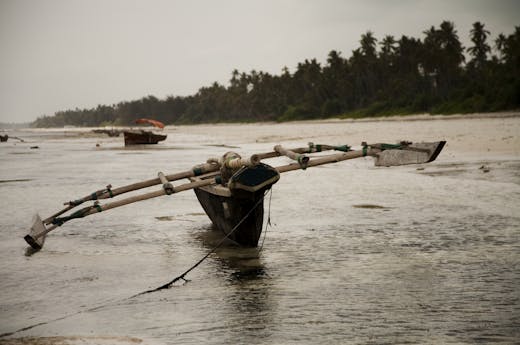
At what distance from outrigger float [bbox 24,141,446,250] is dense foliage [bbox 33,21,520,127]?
41989mm

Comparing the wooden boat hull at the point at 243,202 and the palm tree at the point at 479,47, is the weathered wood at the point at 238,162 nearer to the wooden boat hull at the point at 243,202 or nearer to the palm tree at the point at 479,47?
the wooden boat hull at the point at 243,202

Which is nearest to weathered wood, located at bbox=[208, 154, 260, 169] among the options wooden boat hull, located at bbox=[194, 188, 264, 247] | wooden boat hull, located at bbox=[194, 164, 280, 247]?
wooden boat hull, located at bbox=[194, 164, 280, 247]

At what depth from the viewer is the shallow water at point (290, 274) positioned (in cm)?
451

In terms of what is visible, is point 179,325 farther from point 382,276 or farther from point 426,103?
point 426,103

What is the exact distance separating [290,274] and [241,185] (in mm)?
1174

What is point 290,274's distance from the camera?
6258mm

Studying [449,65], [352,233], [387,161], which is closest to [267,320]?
[352,233]

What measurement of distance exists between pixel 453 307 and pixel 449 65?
74.0m

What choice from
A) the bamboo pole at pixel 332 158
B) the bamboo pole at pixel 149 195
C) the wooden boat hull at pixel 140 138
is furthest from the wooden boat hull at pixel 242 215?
the wooden boat hull at pixel 140 138

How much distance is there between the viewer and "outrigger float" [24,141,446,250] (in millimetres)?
6355

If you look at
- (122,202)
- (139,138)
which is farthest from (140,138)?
(122,202)

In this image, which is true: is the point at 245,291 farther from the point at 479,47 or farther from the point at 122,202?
the point at 479,47

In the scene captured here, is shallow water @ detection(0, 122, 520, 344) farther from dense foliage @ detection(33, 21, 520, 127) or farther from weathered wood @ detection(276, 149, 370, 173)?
dense foliage @ detection(33, 21, 520, 127)

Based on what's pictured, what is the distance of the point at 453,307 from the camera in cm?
488
